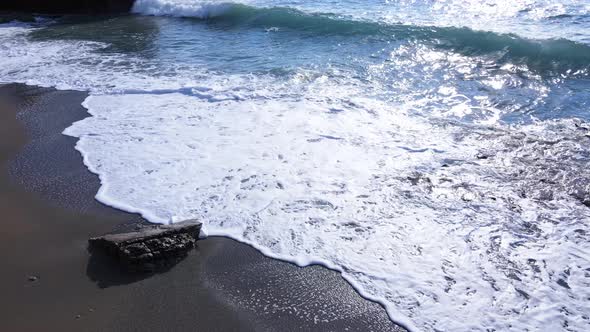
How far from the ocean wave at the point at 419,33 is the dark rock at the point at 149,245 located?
25.4ft

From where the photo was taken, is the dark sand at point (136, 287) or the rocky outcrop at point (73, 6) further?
the rocky outcrop at point (73, 6)

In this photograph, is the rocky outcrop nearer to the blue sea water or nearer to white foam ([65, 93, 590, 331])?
the blue sea water

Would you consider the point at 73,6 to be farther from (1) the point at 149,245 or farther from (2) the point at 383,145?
(1) the point at 149,245

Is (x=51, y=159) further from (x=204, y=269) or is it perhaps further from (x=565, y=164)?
(x=565, y=164)

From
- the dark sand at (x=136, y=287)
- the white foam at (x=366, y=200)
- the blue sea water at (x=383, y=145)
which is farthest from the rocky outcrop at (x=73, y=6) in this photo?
the dark sand at (x=136, y=287)

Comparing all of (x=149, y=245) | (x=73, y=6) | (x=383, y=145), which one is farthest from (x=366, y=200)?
(x=73, y=6)

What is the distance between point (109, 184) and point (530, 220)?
14.4ft

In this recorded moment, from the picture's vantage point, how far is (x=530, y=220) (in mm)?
4789

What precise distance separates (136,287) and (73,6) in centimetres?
1553

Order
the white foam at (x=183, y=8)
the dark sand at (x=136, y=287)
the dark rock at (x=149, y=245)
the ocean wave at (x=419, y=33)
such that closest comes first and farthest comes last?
the dark sand at (x=136, y=287) < the dark rock at (x=149, y=245) < the ocean wave at (x=419, y=33) < the white foam at (x=183, y=8)

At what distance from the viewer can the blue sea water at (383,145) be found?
4176 mm

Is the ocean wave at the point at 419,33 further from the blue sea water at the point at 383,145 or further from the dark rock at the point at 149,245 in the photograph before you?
the dark rock at the point at 149,245

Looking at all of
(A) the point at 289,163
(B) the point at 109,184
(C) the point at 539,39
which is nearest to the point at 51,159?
(B) the point at 109,184

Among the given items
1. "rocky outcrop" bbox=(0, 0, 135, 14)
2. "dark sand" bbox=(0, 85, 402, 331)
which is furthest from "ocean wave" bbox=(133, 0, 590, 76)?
"dark sand" bbox=(0, 85, 402, 331)
